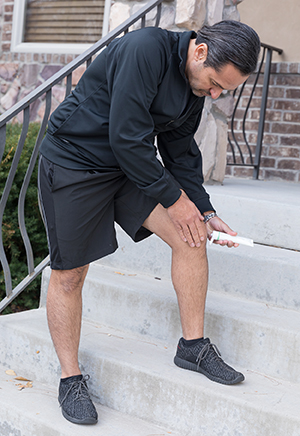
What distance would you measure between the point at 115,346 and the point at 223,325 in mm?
500

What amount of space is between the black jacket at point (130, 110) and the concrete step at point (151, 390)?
745 mm

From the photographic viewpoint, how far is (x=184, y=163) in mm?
2305

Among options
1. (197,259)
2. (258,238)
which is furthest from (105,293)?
(258,238)

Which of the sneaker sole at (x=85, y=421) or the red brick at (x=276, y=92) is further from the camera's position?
the red brick at (x=276, y=92)

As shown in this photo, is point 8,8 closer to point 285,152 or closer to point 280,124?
point 280,124

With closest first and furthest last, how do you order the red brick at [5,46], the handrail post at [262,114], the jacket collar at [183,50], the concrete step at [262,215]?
the jacket collar at [183,50]
the concrete step at [262,215]
the handrail post at [262,114]
the red brick at [5,46]

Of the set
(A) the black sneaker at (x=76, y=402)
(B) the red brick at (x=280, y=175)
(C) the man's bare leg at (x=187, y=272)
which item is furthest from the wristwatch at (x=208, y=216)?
(B) the red brick at (x=280, y=175)

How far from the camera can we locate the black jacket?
1.79 metres

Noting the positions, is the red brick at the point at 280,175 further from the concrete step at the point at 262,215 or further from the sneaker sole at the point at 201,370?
the sneaker sole at the point at 201,370

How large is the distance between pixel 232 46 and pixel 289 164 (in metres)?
3.01

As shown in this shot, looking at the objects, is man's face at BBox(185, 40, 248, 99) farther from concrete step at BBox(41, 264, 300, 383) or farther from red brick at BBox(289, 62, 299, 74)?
red brick at BBox(289, 62, 299, 74)

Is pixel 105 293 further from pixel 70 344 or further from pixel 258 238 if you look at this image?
pixel 258 238

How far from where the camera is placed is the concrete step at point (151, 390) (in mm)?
1916

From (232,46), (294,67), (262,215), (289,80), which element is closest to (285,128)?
(289,80)
